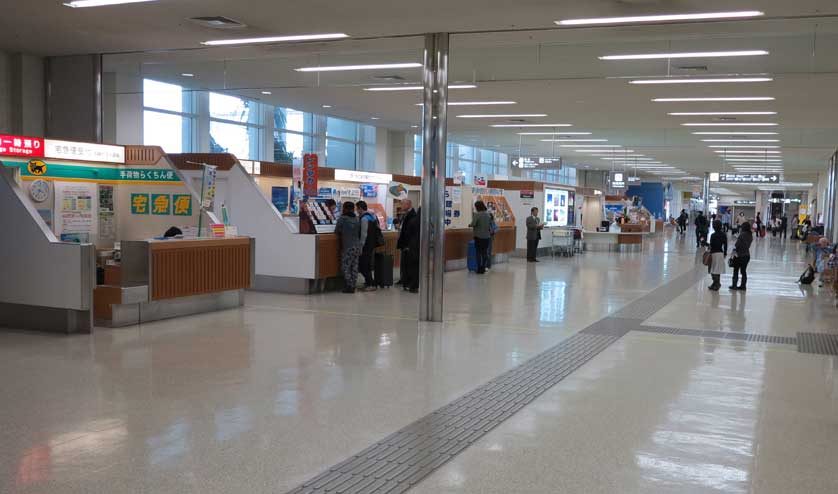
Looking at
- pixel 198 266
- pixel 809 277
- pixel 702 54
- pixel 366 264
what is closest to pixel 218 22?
pixel 198 266

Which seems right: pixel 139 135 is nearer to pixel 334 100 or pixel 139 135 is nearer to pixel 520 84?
pixel 334 100

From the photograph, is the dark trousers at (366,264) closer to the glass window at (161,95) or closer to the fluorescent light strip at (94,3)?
the fluorescent light strip at (94,3)

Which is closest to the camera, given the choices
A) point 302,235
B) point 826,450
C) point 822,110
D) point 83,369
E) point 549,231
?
point 826,450

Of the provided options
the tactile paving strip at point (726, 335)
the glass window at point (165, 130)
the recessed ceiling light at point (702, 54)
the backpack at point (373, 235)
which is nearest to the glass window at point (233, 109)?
the glass window at point (165, 130)

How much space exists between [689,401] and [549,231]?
1588cm

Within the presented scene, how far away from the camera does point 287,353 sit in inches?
271

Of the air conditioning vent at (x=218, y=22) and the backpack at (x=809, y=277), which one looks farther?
the backpack at (x=809, y=277)

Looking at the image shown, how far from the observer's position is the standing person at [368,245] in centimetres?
1185

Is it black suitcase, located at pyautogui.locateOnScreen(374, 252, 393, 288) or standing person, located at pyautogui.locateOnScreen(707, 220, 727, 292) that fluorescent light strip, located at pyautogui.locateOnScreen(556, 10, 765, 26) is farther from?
standing person, located at pyautogui.locateOnScreen(707, 220, 727, 292)

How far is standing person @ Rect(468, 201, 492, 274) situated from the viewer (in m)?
15.1

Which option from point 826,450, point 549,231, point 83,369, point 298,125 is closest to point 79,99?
point 83,369

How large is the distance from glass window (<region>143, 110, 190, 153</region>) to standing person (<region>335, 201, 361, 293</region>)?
22.0 feet

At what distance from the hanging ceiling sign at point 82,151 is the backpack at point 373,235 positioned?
149 inches

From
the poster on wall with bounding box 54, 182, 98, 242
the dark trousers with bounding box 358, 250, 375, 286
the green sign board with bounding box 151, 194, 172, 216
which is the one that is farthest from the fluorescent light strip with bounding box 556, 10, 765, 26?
the poster on wall with bounding box 54, 182, 98, 242
